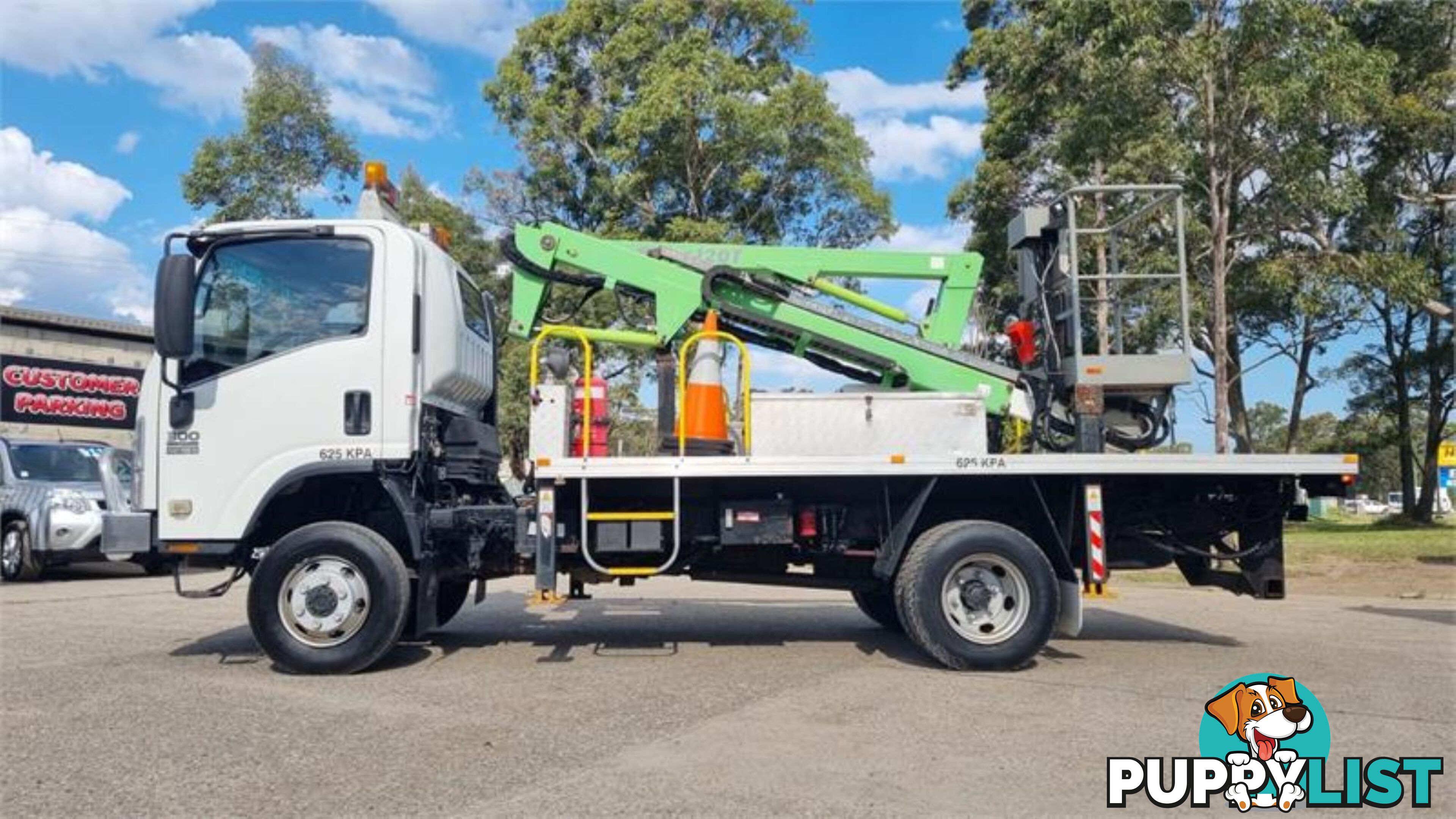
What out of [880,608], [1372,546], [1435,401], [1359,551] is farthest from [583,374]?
[1435,401]

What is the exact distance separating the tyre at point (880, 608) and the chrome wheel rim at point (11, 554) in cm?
1100

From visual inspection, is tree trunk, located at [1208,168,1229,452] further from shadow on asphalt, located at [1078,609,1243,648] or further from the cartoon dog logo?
the cartoon dog logo

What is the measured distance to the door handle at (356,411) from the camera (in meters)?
6.78

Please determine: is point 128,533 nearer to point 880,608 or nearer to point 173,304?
point 173,304

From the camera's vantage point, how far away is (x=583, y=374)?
729cm

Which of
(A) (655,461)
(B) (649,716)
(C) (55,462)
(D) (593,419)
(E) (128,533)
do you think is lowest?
(B) (649,716)

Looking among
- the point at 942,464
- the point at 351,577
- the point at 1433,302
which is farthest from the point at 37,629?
the point at 1433,302

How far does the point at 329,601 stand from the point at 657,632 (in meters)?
2.91

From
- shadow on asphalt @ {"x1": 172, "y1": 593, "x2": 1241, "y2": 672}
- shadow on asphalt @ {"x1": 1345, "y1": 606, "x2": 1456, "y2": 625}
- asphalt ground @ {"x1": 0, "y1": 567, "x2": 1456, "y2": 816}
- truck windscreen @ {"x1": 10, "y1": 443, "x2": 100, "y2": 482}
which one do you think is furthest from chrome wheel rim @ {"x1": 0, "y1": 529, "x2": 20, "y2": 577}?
shadow on asphalt @ {"x1": 1345, "y1": 606, "x2": 1456, "y2": 625}

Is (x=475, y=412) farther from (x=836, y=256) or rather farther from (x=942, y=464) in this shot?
(x=942, y=464)

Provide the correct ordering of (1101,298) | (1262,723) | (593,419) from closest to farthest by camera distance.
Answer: (1262,723) < (593,419) < (1101,298)

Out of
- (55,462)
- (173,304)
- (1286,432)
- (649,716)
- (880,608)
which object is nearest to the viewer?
(649,716)

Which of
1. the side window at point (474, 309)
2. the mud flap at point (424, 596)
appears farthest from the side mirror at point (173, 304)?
the mud flap at point (424, 596)

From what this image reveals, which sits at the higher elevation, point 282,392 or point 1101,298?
point 1101,298
